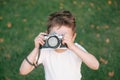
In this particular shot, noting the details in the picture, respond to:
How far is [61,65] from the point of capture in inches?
126

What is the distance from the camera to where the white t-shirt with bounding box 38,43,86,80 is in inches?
126

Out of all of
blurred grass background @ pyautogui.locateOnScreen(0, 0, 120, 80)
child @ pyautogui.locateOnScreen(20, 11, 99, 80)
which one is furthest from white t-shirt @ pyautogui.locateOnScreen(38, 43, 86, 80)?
blurred grass background @ pyautogui.locateOnScreen(0, 0, 120, 80)

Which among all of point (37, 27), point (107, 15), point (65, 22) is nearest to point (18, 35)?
point (37, 27)

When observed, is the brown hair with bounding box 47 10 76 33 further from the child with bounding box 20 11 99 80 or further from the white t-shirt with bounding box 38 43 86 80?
the white t-shirt with bounding box 38 43 86 80

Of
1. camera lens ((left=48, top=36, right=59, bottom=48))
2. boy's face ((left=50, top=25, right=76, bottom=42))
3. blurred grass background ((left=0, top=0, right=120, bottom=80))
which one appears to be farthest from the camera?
blurred grass background ((left=0, top=0, right=120, bottom=80))

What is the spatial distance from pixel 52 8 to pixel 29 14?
17.1 inches

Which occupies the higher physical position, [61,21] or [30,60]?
[61,21]

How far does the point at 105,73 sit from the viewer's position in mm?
5035

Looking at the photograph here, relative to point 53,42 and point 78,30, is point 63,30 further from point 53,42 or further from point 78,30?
point 78,30

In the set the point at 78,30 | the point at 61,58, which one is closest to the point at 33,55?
the point at 61,58

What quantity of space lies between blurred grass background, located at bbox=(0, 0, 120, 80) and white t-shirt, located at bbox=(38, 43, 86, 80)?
69.2 inches

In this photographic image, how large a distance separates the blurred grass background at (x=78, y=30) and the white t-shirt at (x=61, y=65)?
176 cm

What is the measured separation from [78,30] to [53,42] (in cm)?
291

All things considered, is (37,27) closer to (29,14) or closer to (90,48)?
(29,14)
